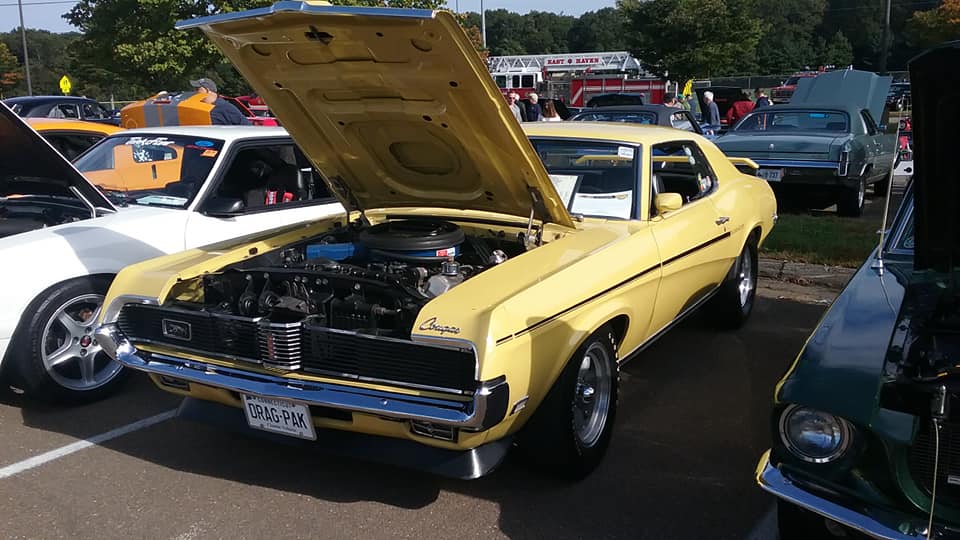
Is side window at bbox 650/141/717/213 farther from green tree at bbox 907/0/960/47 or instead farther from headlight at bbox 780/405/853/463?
green tree at bbox 907/0/960/47

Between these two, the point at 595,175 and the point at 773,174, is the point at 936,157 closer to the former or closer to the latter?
the point at 595,175

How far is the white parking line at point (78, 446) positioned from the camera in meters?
3.56

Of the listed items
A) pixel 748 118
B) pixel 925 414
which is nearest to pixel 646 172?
pixel 925 414

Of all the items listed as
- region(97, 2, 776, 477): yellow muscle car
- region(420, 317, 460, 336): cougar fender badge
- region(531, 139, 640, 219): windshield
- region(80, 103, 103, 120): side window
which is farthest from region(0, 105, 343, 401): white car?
region(80, 103, 103, 120): side window

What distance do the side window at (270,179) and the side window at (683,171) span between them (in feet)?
8.39

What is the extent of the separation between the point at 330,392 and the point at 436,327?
53 cm

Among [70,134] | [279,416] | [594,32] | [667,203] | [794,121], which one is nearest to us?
[279,416]

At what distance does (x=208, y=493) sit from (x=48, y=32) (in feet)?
306

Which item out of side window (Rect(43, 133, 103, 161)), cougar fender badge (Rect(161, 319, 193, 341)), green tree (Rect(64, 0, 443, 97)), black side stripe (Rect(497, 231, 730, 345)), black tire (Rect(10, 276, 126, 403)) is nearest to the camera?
black side stripe (Rect(497, 231, 730, 345))

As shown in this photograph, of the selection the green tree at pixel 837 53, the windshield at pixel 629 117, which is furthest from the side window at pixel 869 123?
the green tree at pixel 837 53

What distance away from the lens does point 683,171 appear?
5.66 m

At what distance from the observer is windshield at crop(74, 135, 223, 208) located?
17.1ft

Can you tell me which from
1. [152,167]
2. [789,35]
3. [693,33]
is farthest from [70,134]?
[789,35]

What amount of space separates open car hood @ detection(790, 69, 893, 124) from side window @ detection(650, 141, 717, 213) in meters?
8.91
